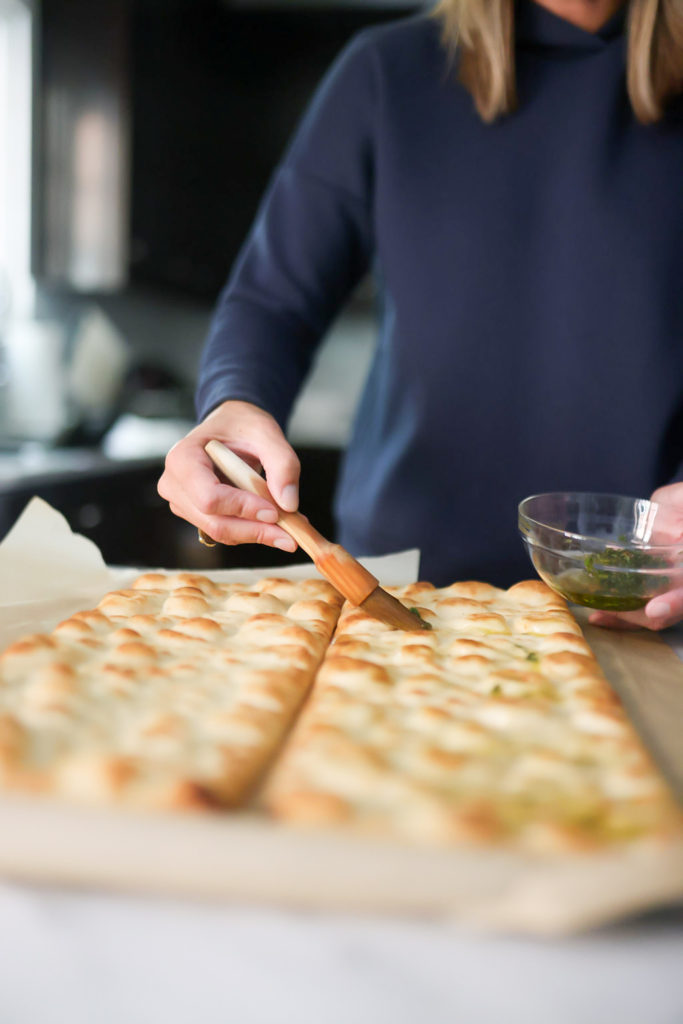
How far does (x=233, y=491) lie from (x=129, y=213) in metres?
2.40

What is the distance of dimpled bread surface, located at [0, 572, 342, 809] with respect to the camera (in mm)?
610

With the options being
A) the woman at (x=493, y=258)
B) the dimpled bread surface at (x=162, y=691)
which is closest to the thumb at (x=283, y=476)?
the dimpled bread surface at (x=162, y=691)

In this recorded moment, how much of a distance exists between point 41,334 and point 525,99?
1910mm

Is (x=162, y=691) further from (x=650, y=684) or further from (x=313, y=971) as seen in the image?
(x=650, y=684)

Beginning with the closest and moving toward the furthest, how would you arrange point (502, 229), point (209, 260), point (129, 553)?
point (502, 229) < point (129, 553) < point (209, 260)

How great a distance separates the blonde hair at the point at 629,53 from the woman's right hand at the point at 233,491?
662 mm

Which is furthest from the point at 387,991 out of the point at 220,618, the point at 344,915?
the point at 220,618

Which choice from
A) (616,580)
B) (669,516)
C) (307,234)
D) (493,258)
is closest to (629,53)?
(493,258)

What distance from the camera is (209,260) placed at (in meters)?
3.57

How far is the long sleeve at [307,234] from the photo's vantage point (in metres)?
1.42

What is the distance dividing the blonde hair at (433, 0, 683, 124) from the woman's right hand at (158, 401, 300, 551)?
66cm

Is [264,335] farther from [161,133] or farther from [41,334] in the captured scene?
[161,133]

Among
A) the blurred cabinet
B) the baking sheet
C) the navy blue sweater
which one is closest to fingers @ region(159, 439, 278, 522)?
the navy blue sweater

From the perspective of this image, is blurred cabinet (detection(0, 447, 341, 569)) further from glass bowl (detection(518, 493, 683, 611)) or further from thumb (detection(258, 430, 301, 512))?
glass bowl (detection(518, 493, 683, 611))
